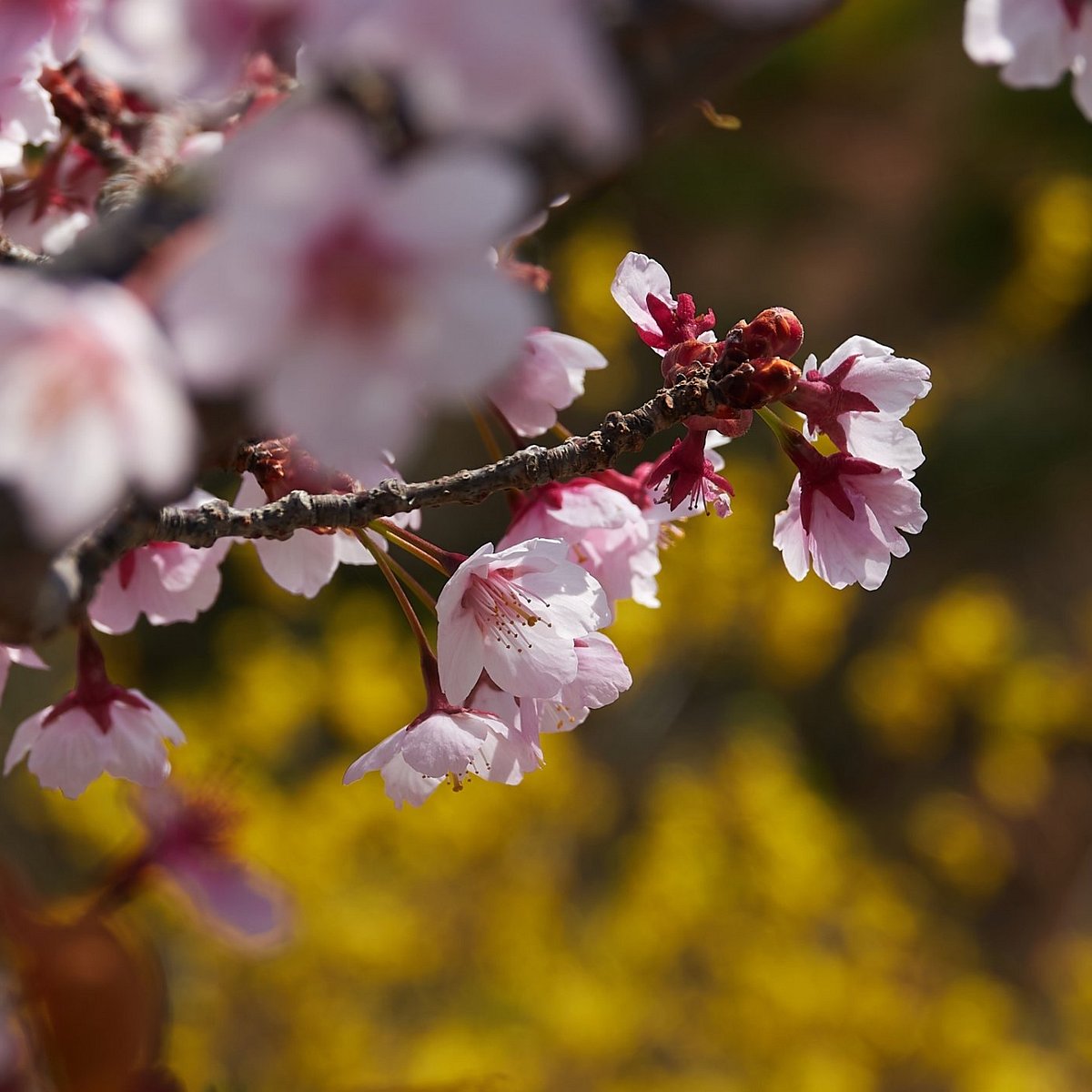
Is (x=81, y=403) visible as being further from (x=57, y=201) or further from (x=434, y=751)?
(x=57, y=201)

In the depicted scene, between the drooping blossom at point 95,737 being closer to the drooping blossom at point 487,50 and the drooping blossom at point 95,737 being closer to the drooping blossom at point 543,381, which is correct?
the drooping blossom at point 543,381

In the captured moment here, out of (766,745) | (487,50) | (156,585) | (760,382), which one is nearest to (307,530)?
(156,585)

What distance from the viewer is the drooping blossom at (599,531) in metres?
0.47

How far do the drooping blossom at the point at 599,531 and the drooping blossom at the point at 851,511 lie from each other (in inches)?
2.9

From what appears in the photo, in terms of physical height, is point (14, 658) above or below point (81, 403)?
below

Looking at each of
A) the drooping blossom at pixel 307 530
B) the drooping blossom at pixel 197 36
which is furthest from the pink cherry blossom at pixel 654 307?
the drooping blossom at pixel 197 36

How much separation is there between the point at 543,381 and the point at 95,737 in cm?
24

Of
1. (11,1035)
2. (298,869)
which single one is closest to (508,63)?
(11,1035)

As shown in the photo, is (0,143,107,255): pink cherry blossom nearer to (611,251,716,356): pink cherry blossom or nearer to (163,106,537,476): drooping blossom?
(611,251,716,356): pink cherry blossom

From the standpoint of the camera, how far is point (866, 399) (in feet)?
1.39

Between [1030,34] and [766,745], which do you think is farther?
[766,745]

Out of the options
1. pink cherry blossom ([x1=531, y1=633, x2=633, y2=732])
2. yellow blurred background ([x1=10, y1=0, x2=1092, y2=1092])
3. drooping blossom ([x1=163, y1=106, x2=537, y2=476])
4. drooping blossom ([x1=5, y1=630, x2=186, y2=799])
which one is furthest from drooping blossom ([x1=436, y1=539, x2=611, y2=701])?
yellow blurred background ([x1=10, y1=0, x2=1092, y2=1092])

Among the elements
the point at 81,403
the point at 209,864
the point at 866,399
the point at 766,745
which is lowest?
the point at 766,745

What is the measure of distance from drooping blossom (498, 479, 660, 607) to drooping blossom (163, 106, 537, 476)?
282 mm
